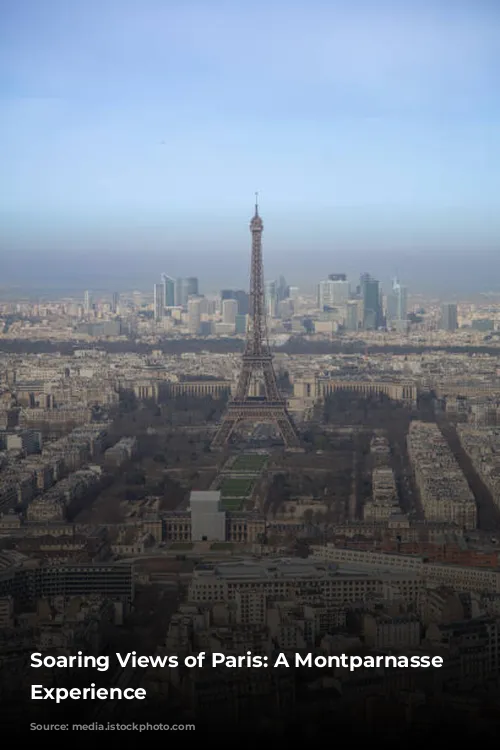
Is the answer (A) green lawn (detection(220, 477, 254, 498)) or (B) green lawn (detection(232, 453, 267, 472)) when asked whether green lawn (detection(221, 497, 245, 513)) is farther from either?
(B) green lawn (detection(232, 453, 267, 472))

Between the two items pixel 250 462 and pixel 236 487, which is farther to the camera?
pixel 250 462

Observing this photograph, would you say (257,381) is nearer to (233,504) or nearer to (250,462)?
(250,462)

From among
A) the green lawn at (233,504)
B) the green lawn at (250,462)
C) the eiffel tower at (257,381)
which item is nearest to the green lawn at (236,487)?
the green lawn at (233,504)

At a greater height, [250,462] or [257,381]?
[257,381]

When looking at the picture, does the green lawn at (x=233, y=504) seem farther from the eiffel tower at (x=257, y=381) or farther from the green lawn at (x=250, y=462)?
the eiffel tower at (x=257, y=381)

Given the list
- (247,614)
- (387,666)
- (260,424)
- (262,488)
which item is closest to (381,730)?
(387,666)

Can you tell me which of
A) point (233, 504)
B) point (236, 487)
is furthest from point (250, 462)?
point (233, 504)
